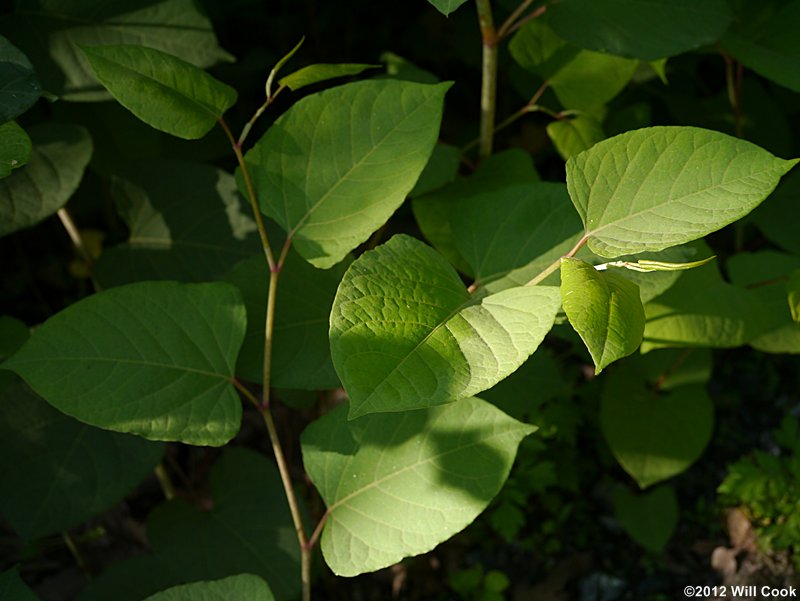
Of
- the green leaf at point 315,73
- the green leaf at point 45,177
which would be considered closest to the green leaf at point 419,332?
the green leaf at point 315,73

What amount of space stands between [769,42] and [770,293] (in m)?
0.45

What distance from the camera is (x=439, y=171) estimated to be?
1.35 metres

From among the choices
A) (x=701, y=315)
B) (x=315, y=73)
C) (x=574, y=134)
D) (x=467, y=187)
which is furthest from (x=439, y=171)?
(x=701, y=315)

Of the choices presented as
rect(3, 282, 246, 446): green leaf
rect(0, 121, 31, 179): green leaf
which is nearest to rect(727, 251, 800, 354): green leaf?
rect(3, 282, 246, 446): green leaf

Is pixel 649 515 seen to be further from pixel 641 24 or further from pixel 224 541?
pixel 641 24

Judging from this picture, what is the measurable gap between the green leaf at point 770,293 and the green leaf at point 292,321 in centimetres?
73

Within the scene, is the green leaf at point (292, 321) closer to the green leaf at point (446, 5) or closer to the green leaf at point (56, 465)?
the green leaf at point (56, 465)

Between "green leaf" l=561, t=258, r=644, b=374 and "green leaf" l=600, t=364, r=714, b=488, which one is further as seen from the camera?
"green leaf" l=600, t=364, r=714, b=488

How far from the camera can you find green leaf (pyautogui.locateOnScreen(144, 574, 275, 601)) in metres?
1.01

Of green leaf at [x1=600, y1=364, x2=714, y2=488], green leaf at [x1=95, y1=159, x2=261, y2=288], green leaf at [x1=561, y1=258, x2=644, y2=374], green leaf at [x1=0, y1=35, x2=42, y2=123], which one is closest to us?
green leaf at [x1=561, y1=258, x2=644, y2=374]

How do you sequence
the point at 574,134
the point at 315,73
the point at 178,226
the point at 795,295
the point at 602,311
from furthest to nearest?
the point at 178,226, the point at 574,134, the point at 795,295, the point at 315,73, the point at 602,311

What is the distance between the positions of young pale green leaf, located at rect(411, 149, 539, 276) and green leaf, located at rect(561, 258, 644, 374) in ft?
1.68

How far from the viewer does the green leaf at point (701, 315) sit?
50.8 inches

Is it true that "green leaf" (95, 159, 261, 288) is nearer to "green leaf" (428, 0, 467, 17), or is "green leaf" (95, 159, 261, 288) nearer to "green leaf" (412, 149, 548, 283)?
"green leaf" (412, 149, 548, 283)
